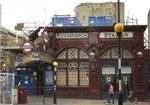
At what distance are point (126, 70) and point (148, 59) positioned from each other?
2.87 metres

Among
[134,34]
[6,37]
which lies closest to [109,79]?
[134,34]

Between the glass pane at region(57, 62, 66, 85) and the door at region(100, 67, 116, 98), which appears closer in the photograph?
the door at region(100, 67, 116, 98)

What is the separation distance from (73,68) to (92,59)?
2.33 meters

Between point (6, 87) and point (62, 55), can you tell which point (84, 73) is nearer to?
point (62, 55)

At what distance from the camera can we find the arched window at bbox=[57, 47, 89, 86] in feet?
181

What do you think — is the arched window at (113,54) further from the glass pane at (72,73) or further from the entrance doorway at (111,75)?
the glass pane at (72,73)

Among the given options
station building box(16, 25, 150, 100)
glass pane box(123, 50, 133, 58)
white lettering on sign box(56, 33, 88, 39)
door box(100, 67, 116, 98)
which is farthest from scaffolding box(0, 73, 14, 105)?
glass pane box(123, 50, 133, 58)

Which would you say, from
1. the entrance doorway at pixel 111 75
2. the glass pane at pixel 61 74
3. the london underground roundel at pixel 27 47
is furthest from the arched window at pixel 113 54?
the london underground roundel at pixel 27 47

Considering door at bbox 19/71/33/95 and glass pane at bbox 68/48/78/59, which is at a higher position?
glass pane at bbox 68/48/78/59

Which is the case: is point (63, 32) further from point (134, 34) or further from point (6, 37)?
point (6, 37)

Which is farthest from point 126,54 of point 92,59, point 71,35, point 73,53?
point 71,35

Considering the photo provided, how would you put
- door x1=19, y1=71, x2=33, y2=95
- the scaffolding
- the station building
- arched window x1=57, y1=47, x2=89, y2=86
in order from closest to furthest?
the scaffolding, the station building, arched window x1=57, y1=47, x2=89, y2=86, door x1=19, y1=71, x2=33, y2=95

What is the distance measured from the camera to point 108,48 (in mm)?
54625

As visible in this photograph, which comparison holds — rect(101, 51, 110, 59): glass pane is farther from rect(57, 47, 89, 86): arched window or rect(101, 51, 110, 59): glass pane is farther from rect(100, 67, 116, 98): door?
rect(57, 47, 89, 86): arched window
